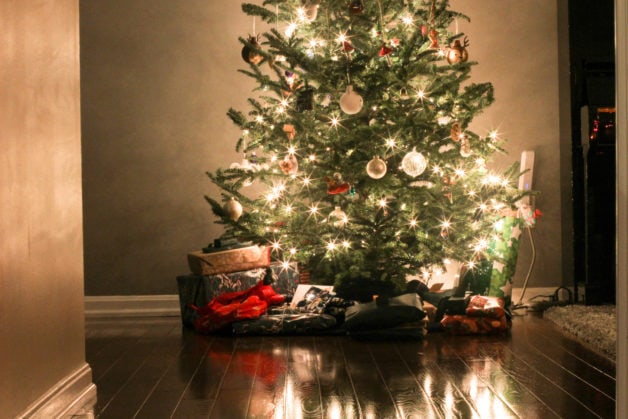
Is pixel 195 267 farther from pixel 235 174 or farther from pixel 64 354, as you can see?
pixel 64 354

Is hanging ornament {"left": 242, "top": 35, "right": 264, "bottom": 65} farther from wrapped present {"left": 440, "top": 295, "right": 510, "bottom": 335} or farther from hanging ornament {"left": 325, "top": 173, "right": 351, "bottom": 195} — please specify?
wrapped present {"left": 440, "top": 295, "right": 510, "bottom": 335}

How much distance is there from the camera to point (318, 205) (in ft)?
15.9

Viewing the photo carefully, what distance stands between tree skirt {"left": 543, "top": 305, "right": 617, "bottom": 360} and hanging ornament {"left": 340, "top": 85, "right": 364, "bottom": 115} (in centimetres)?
176

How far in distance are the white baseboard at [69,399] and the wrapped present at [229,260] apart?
2.03m

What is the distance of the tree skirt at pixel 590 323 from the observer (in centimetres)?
402

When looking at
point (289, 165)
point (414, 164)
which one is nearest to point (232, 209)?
point (289, 165)

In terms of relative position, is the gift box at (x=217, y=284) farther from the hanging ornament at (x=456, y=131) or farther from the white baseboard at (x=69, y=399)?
the white baseboard at (x=69, y=399)

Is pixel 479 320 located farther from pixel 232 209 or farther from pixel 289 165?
pixel 232 209

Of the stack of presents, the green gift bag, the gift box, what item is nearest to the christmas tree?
the stack of presents

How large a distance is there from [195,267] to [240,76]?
1523mm

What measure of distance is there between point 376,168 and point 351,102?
15.4 inches

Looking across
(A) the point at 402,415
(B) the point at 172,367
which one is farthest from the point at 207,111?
(A) the point at 402,415

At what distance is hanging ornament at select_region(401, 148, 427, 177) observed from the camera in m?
4.41

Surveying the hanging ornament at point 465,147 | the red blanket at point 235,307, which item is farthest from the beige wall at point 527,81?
the red blanket at point 235,307
